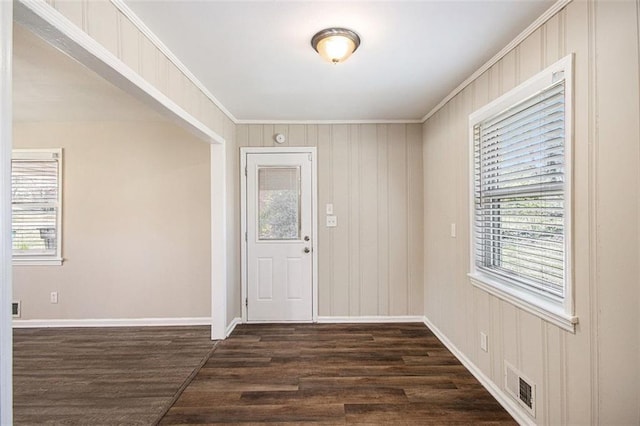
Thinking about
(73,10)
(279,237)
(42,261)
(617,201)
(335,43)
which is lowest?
(42,261)

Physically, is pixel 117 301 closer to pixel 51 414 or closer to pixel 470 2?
pixel 51 414

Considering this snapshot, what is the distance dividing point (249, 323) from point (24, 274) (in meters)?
2.73

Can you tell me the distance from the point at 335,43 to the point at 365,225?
232 cm

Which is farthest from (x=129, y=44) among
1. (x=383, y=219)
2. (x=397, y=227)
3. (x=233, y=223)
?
(x=397, y=227)

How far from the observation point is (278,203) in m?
3.92

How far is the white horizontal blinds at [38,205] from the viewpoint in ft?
12.5

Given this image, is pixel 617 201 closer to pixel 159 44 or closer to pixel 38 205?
pixel 159 44

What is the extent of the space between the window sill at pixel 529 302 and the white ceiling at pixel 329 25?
1.65 meters

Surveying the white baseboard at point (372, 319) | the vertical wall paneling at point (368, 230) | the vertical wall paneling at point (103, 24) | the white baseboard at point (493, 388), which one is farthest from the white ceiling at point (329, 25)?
the white baseboard at point (372, 319)

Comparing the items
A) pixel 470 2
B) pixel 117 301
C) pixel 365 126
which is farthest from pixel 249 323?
pixel 470 2

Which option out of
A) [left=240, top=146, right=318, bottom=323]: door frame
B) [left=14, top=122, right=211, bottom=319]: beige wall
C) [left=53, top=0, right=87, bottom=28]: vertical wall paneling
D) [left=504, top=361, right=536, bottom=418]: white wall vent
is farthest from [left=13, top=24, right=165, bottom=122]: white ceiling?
[left=504, top=361, right=536, bottom=418]: white wall vent

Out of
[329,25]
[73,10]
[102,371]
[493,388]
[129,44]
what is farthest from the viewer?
[102,371]

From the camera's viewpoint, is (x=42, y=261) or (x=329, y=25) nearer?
(x=329, y=25)

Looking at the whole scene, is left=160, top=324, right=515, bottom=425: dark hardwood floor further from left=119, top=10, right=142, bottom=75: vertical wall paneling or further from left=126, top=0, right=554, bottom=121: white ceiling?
left=126, top=0, right=554, bottom=121: white ceiling
